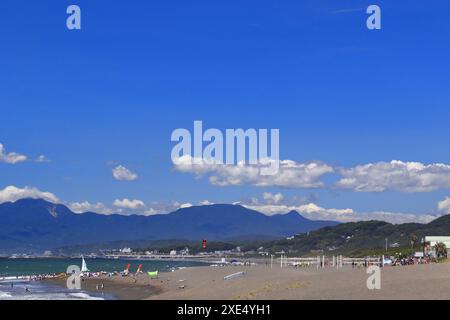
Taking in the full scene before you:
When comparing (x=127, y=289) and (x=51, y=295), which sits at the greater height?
(x=51, y=295)

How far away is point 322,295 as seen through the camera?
48688mm

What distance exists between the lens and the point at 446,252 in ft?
425

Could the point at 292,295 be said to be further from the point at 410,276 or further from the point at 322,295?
the point at 410,276

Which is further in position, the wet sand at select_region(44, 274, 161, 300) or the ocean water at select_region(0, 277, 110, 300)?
the wet sand at select_region(44, 274, 161, 300)

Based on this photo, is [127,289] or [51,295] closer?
[51,295]

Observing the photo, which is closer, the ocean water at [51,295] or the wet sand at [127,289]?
the ocean water at [51,295]
